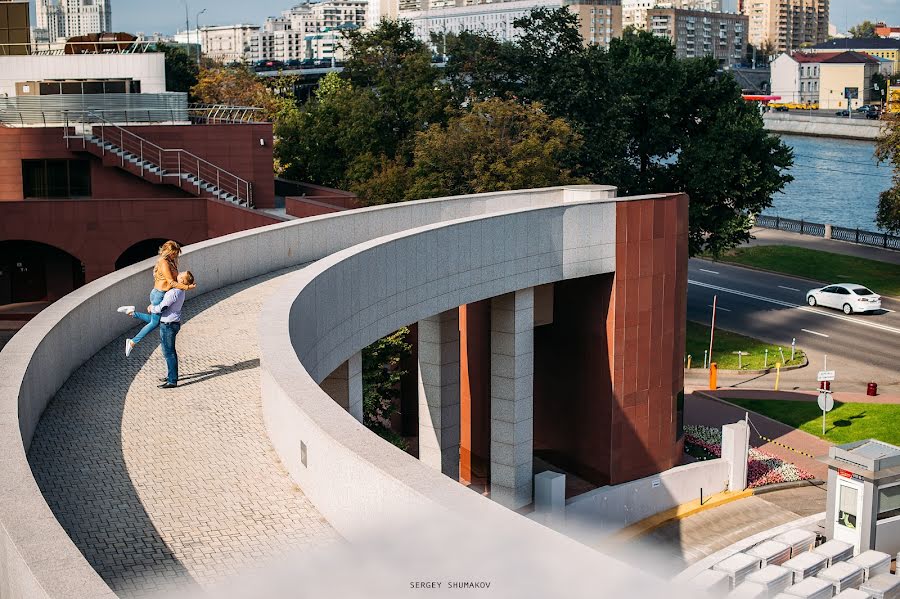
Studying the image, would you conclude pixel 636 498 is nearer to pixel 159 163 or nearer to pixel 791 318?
pixel 159 163

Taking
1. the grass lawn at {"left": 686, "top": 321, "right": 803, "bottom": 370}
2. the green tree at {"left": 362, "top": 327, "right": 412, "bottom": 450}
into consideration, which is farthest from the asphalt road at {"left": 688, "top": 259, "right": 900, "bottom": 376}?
the green tree at {"left": 362, "top": 327, "right": 412, "bottom": 450}

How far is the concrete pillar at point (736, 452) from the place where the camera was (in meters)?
33.5

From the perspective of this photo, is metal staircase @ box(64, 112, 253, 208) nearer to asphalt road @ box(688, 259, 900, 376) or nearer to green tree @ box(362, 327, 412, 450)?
green tree @ box(362, 327, 412, 450)

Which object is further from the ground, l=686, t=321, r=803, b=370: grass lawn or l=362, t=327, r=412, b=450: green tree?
l=362, t=327, r=412, b=450: green tree

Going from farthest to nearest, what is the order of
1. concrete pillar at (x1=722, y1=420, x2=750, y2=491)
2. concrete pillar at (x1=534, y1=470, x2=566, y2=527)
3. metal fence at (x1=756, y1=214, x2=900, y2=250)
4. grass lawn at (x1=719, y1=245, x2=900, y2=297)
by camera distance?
metal fence at (x1=756, y1=214, x2=900, y2=250) → grass lawn at (x1=719, y1=245, x2=900, y2=297) → concrete pillar at (x1=722, y1=420, x2=750, y2=491) → concrete pillar at (x1=534, y1=470, x2=566, y2=527)

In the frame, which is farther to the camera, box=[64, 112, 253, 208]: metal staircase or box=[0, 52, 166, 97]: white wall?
box=[0, 52, 166, 97]: white wall

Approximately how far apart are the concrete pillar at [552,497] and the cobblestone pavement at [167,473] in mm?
12076

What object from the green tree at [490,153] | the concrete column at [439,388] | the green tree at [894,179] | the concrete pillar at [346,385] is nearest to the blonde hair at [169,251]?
the concrete pillar at [346,385]

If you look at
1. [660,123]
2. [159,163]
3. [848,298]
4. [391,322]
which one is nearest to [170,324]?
[391,322]

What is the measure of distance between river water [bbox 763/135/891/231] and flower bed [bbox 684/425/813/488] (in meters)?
58.9

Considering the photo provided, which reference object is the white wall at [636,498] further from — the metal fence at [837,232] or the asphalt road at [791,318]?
the metal fence at [837,232]

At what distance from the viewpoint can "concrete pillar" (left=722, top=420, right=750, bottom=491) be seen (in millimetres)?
33500

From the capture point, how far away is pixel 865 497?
25.9 metres

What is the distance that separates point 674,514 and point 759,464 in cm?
506
